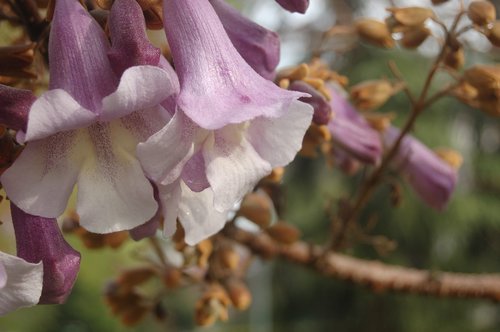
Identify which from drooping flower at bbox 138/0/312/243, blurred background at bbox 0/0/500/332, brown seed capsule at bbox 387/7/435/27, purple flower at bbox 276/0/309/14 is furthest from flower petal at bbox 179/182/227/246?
blurred background at bbox 0/0/500/332

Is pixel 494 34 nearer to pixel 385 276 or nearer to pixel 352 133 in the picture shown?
pixel 352 133

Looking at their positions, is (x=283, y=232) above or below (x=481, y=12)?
below

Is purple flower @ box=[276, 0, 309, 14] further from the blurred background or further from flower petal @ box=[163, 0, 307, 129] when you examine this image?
the blurred background

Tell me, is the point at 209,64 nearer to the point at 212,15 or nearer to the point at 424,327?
the point at 212,15

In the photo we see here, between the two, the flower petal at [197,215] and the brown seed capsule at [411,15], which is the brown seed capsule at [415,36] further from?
the flower petal at [197,215]

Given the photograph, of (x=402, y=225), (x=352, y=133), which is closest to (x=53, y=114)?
(x=352, y=133)

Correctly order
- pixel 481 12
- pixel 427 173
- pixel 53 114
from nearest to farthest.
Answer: pixel 53 114 < pixel 481 12 < pixel 427 173
